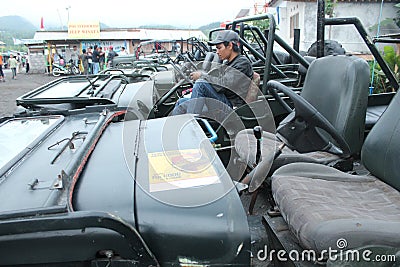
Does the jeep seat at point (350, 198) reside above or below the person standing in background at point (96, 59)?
above

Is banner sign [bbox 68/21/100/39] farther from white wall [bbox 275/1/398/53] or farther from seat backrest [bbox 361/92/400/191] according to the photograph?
seat backrest [bbox 361/92/400/191]

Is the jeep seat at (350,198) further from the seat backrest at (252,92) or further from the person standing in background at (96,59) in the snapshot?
the person standing in background at (96,59)

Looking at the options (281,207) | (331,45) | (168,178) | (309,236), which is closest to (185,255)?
(168,178)

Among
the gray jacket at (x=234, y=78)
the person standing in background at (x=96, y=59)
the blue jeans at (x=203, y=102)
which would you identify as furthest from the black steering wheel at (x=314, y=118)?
the person standing in background at (x=96, y=59)

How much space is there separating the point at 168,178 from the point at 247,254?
0.41m

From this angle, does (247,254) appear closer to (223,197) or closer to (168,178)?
(223,197)

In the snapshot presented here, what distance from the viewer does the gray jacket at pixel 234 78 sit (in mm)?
3588

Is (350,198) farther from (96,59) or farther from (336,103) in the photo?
(96,59)

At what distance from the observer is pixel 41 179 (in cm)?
139

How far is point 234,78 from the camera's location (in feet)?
12.1

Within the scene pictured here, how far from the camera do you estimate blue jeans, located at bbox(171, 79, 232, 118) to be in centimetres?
327

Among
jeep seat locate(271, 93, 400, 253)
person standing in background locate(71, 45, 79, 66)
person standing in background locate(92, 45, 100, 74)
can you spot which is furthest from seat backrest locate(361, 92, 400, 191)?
person standing in background locate(71, 45, 79, 66)

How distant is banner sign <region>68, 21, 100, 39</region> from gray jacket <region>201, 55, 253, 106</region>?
72.2ft

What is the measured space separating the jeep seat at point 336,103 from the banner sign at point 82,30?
23057 millimetres
